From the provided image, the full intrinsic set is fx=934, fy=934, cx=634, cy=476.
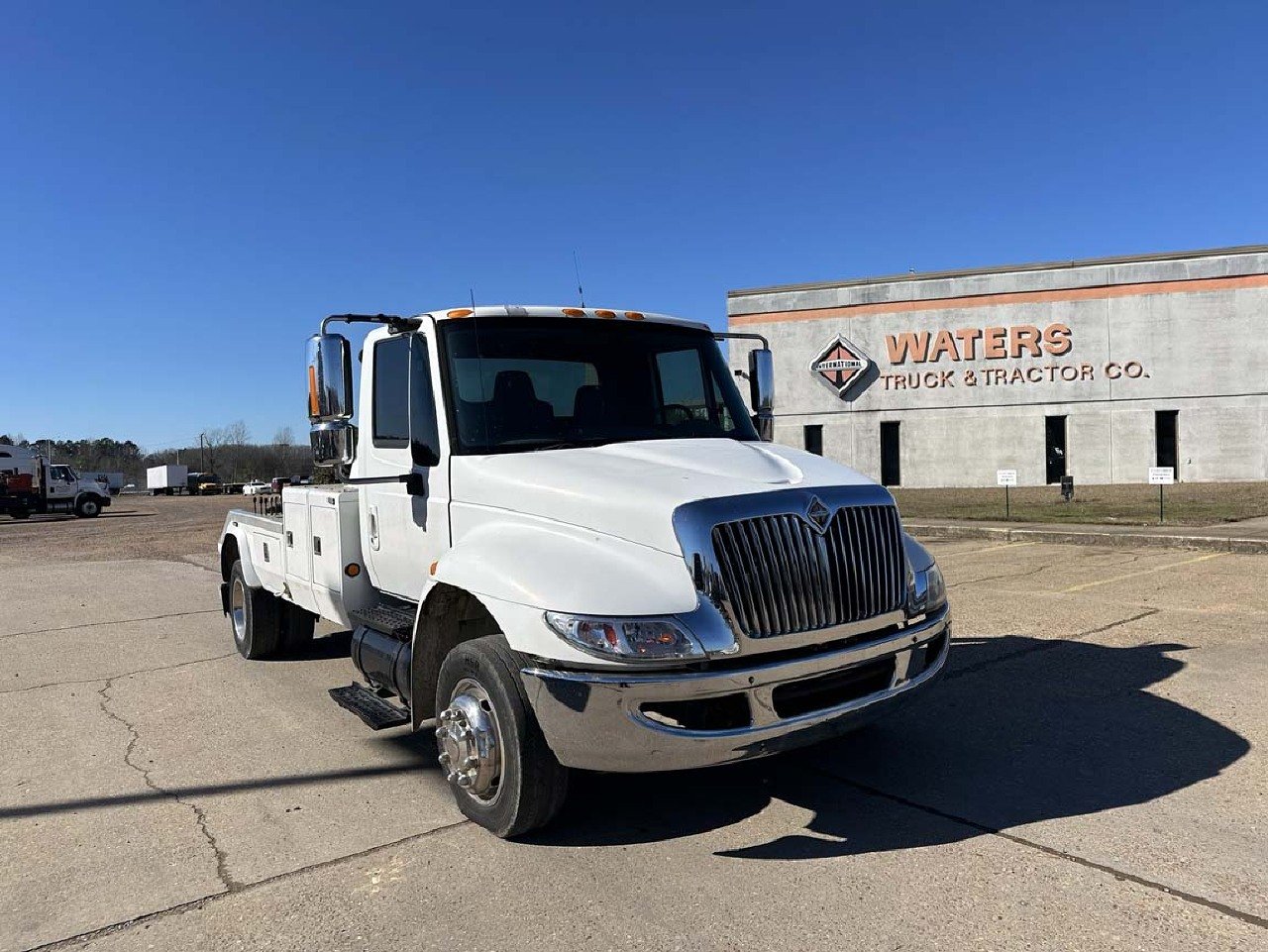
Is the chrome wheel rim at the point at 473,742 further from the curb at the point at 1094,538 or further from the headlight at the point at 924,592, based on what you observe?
the curb at the point at 1094,538

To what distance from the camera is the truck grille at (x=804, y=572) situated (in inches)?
139

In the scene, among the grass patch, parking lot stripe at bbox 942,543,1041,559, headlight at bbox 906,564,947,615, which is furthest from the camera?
the grass patch

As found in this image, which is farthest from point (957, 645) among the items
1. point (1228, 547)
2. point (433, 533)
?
point (1228, 547)

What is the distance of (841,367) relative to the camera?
1212 inches

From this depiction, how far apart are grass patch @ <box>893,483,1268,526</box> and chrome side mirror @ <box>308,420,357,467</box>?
1543 centimetres

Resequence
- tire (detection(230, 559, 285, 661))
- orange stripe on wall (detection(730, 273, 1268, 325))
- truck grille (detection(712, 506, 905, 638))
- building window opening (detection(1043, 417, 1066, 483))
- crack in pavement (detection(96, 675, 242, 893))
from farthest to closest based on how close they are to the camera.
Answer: building window opening (detection(1043, 417, 1066, 483))
orange stripe on wall (detection(730, 273, 1268, 325))
tire (detection(230, 559, 285, 661))
crack in pavement (detection(96, 675, 242, 893))
truck grille (detection(712, 506, 905, 638))

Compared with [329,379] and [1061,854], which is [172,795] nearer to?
[329,379]

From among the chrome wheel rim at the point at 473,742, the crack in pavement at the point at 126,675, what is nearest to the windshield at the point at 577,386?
the chrome wheel rim at the point at 473,742

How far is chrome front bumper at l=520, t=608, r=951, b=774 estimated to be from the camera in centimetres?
337

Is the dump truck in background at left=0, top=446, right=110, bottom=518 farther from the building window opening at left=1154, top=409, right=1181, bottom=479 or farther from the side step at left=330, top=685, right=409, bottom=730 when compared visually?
the building window opening at left=1154, top=409, right=1181, bottom=479

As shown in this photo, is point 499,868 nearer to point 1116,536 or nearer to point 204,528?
point 1116,536

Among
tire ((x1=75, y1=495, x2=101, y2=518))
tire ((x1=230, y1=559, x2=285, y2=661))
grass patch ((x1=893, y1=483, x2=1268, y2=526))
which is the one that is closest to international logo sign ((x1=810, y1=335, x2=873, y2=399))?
grass patch ((x1=893, y1=483, x2=1268, y2=526))

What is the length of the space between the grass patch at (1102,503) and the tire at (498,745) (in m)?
15.5

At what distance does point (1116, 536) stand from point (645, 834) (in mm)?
12664
